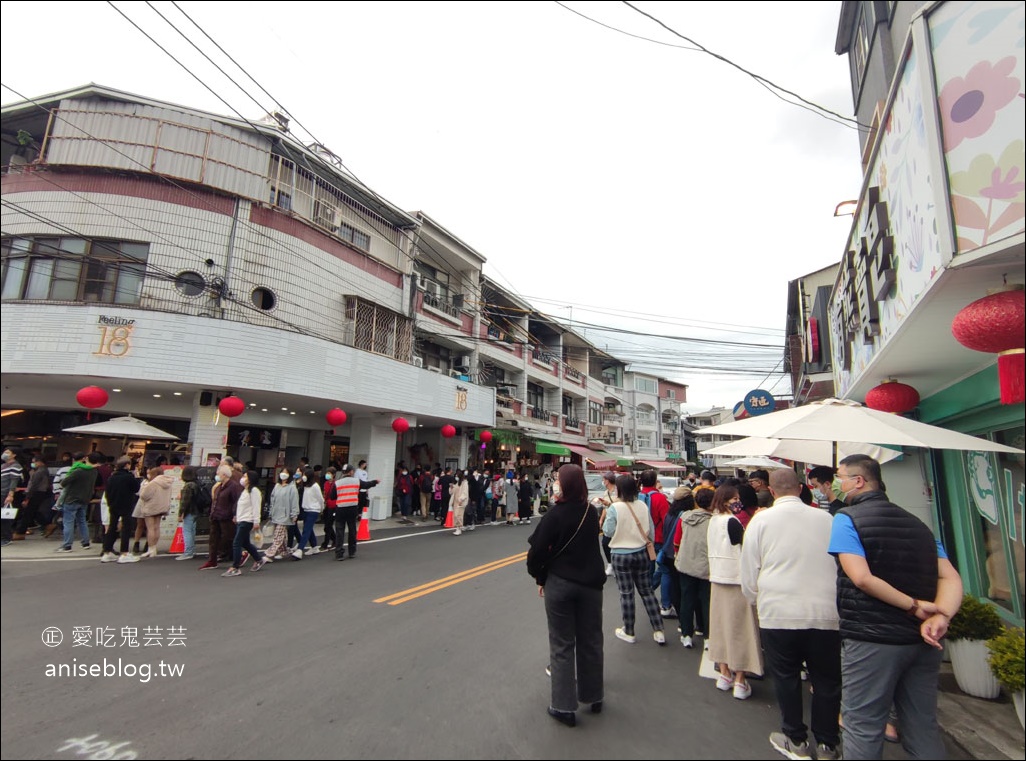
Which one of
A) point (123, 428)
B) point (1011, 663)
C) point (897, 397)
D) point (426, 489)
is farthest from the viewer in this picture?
point (426, 489)

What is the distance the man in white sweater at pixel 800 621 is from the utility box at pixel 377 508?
1462cm

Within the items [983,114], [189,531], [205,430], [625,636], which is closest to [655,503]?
[625,636]

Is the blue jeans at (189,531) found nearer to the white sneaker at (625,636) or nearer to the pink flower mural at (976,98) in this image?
the white sneaker at (625,636)

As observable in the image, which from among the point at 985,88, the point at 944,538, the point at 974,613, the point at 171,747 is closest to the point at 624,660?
the point at 974,613

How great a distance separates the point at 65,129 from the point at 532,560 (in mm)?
16338

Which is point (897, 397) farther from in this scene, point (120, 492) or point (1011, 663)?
point (120, 492)

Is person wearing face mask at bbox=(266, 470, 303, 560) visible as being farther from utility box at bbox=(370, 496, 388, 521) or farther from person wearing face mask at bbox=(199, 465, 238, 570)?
utility box at bbox=(370, 496, 388, 521)

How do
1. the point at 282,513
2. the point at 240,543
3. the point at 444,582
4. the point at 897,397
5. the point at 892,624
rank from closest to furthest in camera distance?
the point at 892,624, the point at 897,397, the point at 444,582, the point at 240,543, the point at 282,513

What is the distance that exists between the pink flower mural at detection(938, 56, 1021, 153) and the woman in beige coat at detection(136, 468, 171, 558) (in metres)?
11.5

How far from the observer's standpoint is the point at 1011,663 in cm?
351

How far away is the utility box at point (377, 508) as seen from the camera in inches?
645

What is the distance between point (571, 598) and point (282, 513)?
773cm

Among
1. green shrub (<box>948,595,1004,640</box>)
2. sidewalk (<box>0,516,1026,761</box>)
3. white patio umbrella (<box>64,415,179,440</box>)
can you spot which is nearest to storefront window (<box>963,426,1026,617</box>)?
sidewalk (<box>0,516,1026,761</box>)

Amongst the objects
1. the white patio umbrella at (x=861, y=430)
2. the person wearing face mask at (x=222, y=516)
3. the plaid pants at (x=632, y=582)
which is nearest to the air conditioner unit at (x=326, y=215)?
the person wearing face mask at (x=222, y=516)
